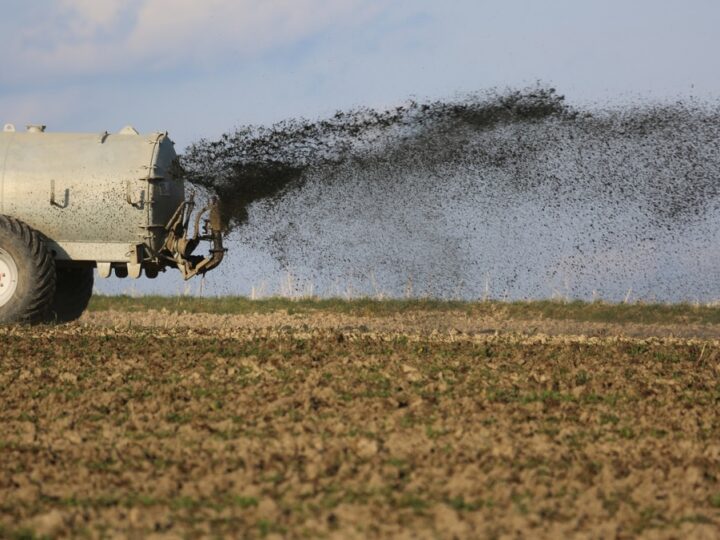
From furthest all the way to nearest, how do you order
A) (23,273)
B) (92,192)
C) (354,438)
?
(92,192) < (23,273) < (354,438)

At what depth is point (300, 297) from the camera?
2647 cm

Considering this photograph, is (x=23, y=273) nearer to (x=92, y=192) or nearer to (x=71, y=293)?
(x=92, y=192)

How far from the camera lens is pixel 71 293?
64.4 feet

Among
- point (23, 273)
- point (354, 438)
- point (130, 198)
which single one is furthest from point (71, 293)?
point (354, 438)

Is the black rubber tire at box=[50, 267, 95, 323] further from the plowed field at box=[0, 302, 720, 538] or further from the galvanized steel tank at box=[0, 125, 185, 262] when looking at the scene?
the plowed field at box=[0, 302, 720, 538]

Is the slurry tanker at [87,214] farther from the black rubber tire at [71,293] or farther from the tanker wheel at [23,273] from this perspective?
the black rubber tire at [71,293]

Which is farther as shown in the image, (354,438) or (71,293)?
(71,293)

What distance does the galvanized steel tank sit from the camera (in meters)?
17.1

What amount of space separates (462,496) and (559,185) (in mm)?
12209

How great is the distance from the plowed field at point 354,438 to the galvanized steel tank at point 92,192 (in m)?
2.12

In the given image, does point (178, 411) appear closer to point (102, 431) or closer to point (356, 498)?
point (102, 431)

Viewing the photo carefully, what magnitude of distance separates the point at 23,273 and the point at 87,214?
4.14 feet

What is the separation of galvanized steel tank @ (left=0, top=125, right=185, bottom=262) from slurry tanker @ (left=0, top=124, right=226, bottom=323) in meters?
0.01

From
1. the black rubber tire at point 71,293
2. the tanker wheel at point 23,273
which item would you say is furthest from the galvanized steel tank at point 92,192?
the black rubber tire at point 71,293
